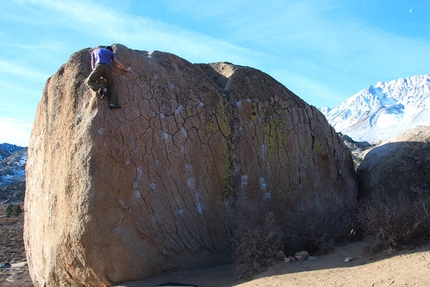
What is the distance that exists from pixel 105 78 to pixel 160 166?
1368mm

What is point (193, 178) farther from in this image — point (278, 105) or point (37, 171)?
point (37, 171)

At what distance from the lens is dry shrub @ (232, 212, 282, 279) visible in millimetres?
5434

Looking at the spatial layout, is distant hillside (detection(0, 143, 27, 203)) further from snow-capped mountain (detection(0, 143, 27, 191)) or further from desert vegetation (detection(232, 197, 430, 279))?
desert vegetation (detection(232, 197, 430, 279))

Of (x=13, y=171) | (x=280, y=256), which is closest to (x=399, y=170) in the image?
(x=280, y=256)

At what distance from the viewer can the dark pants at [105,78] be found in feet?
18.7

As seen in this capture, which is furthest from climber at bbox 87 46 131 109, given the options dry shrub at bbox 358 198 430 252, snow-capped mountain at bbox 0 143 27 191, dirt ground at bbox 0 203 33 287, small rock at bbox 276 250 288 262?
snow-capped mountain at bbox 0 143 27 191

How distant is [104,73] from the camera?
577 cm

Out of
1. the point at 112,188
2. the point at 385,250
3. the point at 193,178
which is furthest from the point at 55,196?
the point at 385,250

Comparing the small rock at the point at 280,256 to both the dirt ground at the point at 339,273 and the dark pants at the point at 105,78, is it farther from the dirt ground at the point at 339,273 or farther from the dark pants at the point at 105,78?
the dark pants at the point at 105,78

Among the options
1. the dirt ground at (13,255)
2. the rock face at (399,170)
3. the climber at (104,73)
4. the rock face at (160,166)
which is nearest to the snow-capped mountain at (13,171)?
the dirt ground at (13,255)

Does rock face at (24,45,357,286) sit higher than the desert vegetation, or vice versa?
rock face at (24,45,357,286)

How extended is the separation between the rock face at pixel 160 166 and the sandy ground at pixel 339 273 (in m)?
0.39

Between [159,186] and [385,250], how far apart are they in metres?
2.94

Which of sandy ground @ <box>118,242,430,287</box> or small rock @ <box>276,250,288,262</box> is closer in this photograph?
sandy ground @ <box>118,242,430,287</box>
